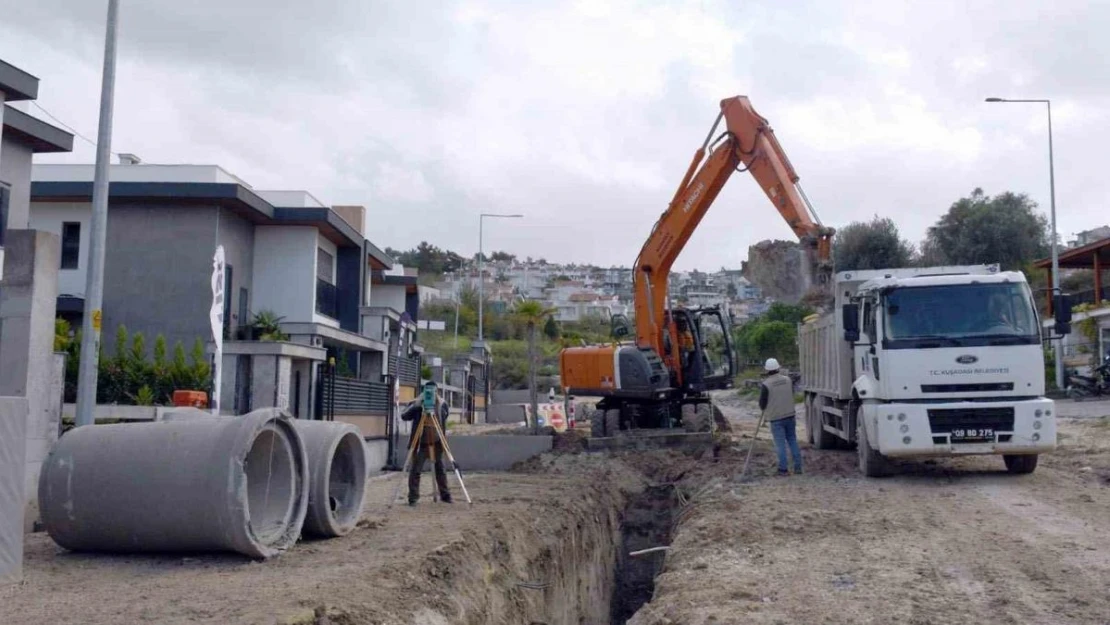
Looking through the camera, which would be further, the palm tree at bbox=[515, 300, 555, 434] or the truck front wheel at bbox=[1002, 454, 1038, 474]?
the palm tree at bbox=[515, 300, 555, 434]

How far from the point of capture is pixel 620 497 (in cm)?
1884

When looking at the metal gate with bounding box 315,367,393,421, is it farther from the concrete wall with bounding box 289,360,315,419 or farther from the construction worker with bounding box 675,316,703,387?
the construction worker with bounding box 675,316,703,387

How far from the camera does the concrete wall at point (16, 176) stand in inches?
605

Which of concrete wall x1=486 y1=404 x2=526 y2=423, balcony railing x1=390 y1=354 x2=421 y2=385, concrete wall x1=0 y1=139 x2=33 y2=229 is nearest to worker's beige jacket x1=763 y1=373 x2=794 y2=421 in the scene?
concrete wall x1=0 y1=139 x2=33 y2=229

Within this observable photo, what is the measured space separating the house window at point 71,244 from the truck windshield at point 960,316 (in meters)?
17.0

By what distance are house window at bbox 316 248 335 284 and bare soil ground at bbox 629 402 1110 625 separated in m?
13.9

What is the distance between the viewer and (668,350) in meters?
22.8

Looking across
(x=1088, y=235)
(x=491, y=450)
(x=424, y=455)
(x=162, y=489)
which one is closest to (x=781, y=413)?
(x=424, y=455)

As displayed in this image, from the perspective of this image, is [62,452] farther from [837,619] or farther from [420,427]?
[837,619]

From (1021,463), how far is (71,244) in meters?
19.1

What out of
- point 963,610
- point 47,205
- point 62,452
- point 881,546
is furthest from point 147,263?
point 963,610

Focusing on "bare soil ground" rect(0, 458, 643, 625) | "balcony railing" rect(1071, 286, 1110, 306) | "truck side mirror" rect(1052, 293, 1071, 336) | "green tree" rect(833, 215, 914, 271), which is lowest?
"bare soil ground" rect(0, 458, 643, 625)

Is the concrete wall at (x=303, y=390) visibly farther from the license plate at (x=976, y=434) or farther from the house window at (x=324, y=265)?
the license plate at (x=976, y=434)

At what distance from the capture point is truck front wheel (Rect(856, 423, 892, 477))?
15.3 meters
